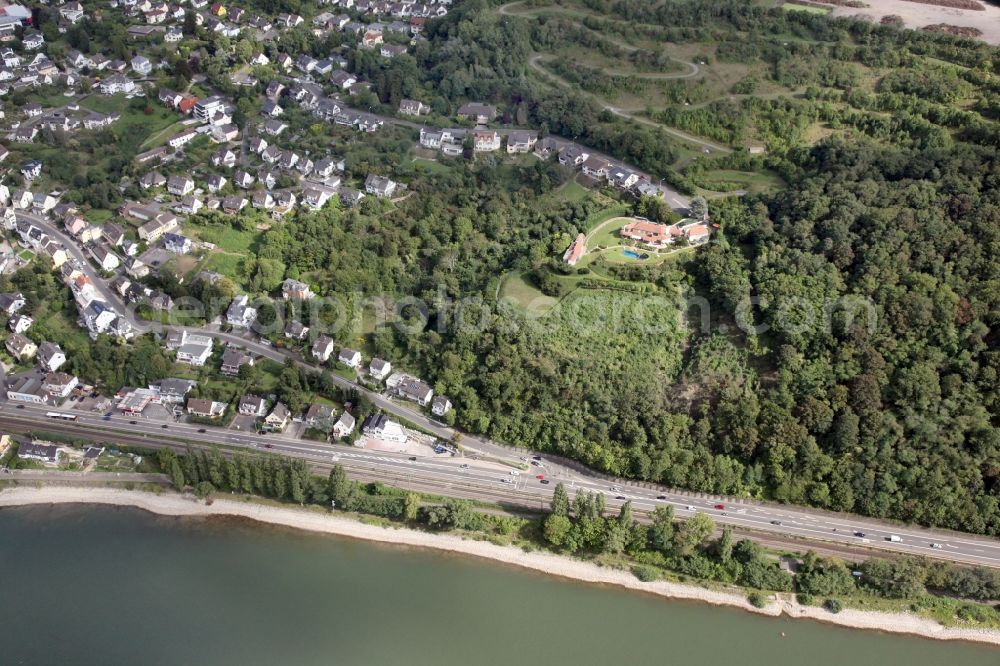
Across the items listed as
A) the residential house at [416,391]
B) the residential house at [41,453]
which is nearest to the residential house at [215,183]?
the residential house at [41,453]

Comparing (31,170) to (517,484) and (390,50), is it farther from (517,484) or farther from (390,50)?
(517,484)

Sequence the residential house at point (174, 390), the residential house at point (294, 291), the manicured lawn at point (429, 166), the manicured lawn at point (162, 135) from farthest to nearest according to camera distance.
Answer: the manicured lawn at point (162, 135)
the manicured lawn at point (429, 166)
the residential house at point (294, 291)
the residential house at point (174, 390)

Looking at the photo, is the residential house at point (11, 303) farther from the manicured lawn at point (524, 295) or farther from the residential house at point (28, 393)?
the manicured lawn at point (524, 295)

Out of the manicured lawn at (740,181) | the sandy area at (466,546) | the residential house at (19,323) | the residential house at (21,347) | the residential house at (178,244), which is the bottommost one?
the sandy area at (466,546)

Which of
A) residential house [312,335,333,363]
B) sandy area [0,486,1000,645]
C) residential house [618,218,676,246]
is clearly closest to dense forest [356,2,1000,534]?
residential house [618,218,676,246]

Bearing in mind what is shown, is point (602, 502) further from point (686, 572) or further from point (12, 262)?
point (12, 262)

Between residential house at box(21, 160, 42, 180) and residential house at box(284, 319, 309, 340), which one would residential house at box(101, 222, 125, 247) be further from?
residential house at box(284, 319, 309, 340)

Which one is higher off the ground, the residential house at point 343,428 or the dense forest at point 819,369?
the dense forest at point 819,369
